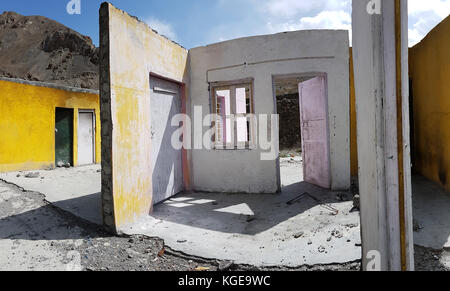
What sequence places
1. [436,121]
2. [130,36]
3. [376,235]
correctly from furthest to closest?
[436,121] → [130,36] → [376,235]

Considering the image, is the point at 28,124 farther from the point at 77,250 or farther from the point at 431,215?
the point at 431,215

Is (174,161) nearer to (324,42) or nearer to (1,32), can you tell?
(324,42)

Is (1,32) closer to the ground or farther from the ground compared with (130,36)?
farther from the ground

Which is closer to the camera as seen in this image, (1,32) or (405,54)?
(405,54)

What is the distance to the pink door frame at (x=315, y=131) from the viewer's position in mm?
5406

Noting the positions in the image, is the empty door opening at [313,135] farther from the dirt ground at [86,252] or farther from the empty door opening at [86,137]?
the empty door opening at [86,137]

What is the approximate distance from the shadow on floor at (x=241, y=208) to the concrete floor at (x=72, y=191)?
108 cm

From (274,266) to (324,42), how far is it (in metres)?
4.52

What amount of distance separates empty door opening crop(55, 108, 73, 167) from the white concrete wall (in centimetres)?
626

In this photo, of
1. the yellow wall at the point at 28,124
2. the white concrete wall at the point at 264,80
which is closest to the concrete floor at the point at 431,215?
the white concrete wall at the point at 264,80

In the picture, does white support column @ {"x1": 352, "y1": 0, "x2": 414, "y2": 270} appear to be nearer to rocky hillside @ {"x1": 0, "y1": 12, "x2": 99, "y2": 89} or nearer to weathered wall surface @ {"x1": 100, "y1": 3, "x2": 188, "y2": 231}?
weathered wall surface @ {"x1": 100, "y1": 3, "x2": 188, "y2": 231}

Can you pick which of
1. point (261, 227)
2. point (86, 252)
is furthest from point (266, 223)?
point (86, 252)
